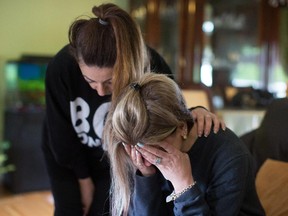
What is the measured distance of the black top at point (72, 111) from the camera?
1.38 meters

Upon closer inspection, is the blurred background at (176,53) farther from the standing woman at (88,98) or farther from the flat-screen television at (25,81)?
the standing woman at (88,98)

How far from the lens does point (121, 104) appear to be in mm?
1056

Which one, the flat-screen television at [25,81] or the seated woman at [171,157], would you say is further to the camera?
the flat-screen television at [25,81]

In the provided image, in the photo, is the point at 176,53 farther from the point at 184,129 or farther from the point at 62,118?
the point at 184,129

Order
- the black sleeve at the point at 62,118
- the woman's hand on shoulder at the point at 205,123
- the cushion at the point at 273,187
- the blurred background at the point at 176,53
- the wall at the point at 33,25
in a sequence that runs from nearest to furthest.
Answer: the woman's hand on shoulder at the point at 205,123 < the black sleeve at the point at 62,118 < the cushion at the point at 273,187 < the blurred background at the point at 176,53 < the wall at the point at 33,25

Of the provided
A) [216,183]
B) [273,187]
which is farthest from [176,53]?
[216,183]

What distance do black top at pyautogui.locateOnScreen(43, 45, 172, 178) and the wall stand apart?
230 centimetres

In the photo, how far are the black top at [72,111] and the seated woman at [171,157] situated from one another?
27 centimetres

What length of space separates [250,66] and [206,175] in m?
3.87

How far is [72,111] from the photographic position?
142 cm

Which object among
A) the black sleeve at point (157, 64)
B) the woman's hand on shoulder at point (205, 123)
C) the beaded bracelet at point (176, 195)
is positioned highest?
the black sleeve at point (157, 64)

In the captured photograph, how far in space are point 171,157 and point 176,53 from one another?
3.42 metres

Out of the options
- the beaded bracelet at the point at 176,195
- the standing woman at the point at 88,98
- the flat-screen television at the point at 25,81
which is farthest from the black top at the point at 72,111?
the flat-screen television at the point at 25,81

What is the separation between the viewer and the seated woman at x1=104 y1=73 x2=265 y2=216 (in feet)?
3.40
